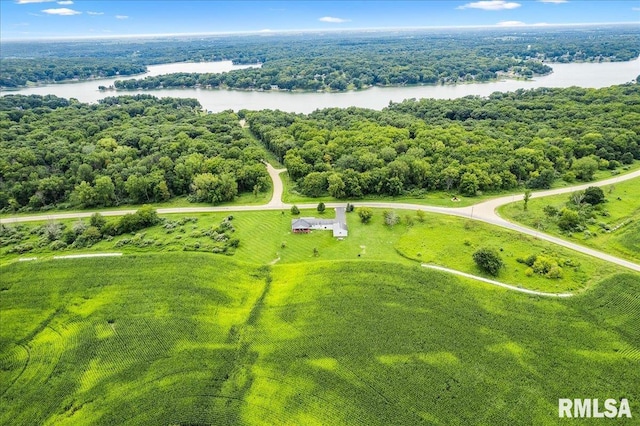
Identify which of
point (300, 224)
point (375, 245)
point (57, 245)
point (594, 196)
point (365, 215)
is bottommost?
point (375, 245)

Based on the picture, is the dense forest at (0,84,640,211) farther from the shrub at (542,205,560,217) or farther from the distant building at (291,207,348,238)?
the shrub at (542,205,560,217)

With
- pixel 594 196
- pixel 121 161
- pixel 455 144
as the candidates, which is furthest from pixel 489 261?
pixel 121 161

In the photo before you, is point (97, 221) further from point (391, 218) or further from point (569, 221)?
point (569, 221)

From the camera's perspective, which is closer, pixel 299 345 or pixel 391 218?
pixel 299 345

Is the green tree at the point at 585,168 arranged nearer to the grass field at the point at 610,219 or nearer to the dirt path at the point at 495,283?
the grass field at the point at 610,219

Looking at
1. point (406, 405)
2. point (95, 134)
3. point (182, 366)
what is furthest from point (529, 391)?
point (95, 134)

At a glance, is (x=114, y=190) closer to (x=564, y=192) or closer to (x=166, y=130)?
(x=166, y=130)
